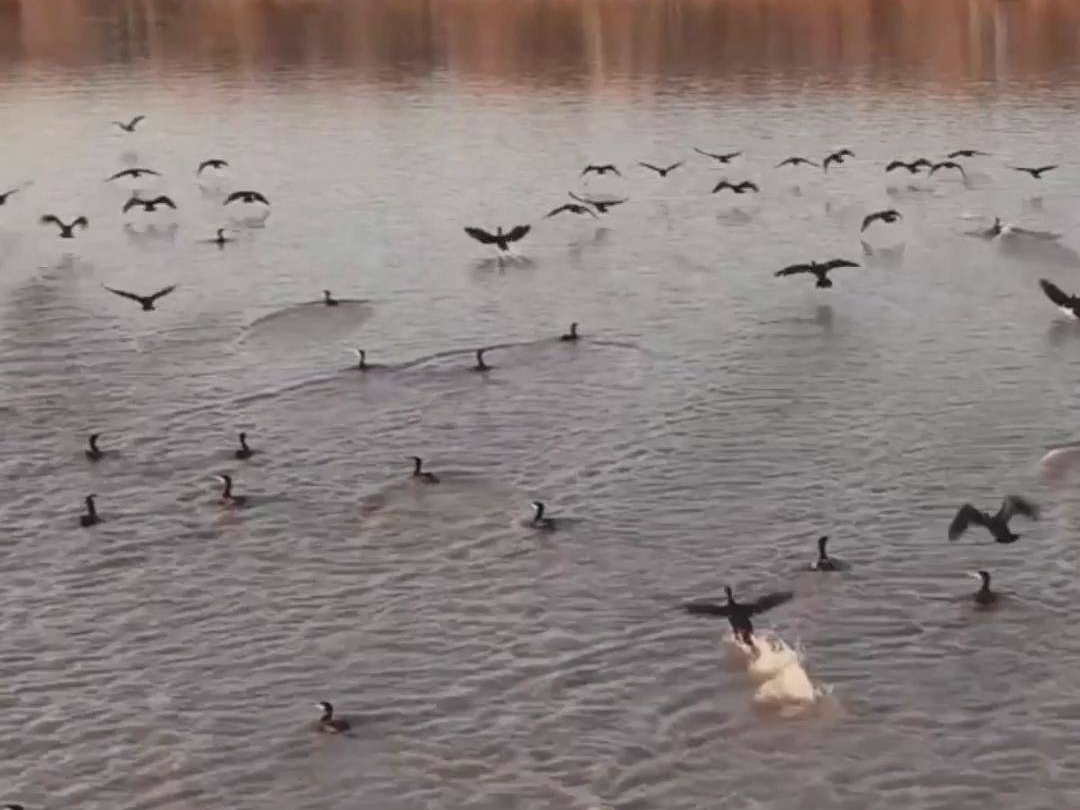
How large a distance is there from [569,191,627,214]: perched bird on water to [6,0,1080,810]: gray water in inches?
15.7

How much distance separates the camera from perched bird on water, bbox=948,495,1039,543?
21625mm

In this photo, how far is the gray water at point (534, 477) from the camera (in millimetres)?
17969

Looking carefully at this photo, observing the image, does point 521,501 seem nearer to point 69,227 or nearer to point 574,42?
point 69,227

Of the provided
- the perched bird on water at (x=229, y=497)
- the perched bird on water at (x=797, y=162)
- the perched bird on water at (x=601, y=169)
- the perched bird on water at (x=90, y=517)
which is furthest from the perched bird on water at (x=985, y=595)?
the perched bird on water at (x=797, y=162)

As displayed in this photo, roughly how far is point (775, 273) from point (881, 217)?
4.71 metres

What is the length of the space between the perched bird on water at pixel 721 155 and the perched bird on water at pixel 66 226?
1710 cm

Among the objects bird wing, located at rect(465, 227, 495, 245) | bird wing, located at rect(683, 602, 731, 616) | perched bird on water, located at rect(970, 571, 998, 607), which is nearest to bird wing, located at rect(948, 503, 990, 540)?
perched bird on water, located at rect(970, 571, 998, 607)

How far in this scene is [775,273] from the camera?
120ft

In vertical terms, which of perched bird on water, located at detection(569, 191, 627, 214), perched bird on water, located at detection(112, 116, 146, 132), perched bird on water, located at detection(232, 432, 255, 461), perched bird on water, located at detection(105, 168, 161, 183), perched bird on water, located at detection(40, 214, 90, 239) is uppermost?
perched bird on water, located at detection(112, 116, 146, 132)

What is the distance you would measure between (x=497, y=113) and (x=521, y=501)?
39703 mm

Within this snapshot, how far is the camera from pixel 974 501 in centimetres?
2402

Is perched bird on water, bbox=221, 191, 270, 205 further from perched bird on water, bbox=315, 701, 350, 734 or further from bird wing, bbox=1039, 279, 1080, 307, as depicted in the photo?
perched bird on water, bbox=315, 701, 350, 734

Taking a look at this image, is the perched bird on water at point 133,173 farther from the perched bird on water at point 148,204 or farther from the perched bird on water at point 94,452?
the perched bird on water at point 94,452

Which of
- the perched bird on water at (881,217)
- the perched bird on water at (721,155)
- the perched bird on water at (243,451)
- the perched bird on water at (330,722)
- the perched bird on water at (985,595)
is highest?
the perched bird on water at (721,155)
